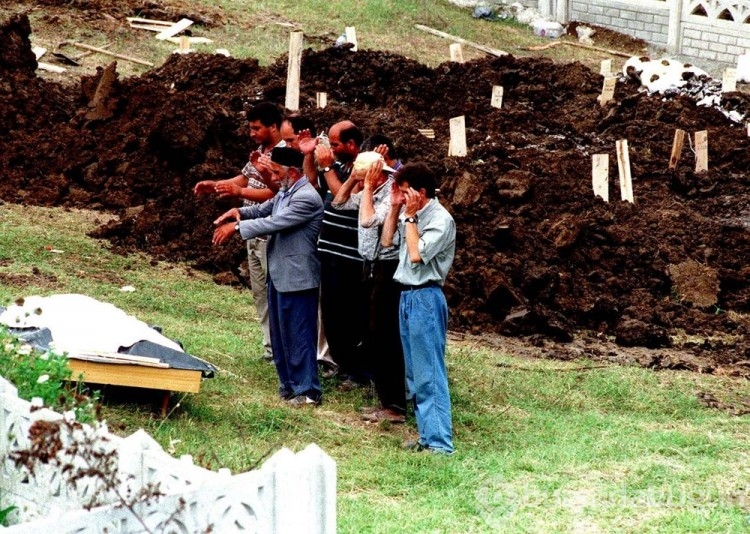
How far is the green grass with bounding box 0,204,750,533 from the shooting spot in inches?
294

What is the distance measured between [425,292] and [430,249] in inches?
12.5

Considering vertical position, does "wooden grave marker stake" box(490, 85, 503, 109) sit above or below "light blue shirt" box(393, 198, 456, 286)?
below

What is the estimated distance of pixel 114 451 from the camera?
5.02 meters

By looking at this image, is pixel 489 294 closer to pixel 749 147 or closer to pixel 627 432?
pixel 627 432

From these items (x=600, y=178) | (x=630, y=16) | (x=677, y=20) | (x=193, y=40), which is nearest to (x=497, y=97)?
(x=600, y=178)

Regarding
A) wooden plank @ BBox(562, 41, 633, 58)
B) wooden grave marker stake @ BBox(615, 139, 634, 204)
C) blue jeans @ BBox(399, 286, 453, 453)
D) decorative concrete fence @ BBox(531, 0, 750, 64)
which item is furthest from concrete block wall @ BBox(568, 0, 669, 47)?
blue jeans @ BBox(399, 286, 453, 453)

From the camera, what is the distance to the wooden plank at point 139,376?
8.32 m

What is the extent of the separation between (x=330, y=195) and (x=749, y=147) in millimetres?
11088

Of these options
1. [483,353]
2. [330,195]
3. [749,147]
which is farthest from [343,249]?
[749,147]

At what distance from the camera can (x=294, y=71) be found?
18812 mm

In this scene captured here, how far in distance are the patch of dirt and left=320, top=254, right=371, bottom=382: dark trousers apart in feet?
8.36

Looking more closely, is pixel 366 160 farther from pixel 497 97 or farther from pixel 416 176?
pixel 497 97

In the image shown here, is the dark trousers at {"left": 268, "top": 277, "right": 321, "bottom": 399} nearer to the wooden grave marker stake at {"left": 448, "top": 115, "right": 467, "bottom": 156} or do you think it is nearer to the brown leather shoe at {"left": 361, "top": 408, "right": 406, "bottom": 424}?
the brown leather shoe at {"left": 361, "top": 408, "right": 406, "bottom": 424}

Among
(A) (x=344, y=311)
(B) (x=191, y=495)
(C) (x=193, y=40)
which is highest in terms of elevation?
(B) (x=191, y=495)
